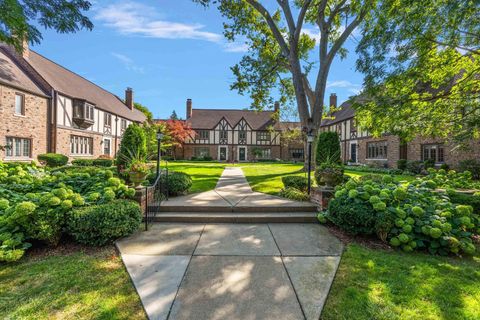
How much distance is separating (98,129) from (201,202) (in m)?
21.5

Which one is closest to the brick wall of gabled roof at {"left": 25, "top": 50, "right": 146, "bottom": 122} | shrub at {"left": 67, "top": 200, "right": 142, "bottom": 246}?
gabled roof at {"left": 25, "top": 50, "right": 146, "bottom": 122}

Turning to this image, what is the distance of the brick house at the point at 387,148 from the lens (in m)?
15.0

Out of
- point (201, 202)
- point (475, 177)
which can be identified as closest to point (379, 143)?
point (475, 177)

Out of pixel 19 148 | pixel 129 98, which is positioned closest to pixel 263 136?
pixel 129 98

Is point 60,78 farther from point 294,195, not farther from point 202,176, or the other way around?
point 294,195

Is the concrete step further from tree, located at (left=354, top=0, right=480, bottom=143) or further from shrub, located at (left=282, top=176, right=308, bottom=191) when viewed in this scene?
tree, located at (left=354, top=0, right=480, bottom=143)

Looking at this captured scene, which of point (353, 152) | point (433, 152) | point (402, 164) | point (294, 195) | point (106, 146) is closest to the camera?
point (294, 195)

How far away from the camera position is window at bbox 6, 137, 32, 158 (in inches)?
587

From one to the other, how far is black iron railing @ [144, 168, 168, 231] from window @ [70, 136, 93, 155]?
16934mm

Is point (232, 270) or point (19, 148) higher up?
point (19, 148)

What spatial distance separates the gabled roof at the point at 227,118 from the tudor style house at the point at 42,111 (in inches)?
727

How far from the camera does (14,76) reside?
15.5m

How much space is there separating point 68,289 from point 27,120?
18173 mm

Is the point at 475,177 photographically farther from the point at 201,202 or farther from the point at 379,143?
the point at 201,202
